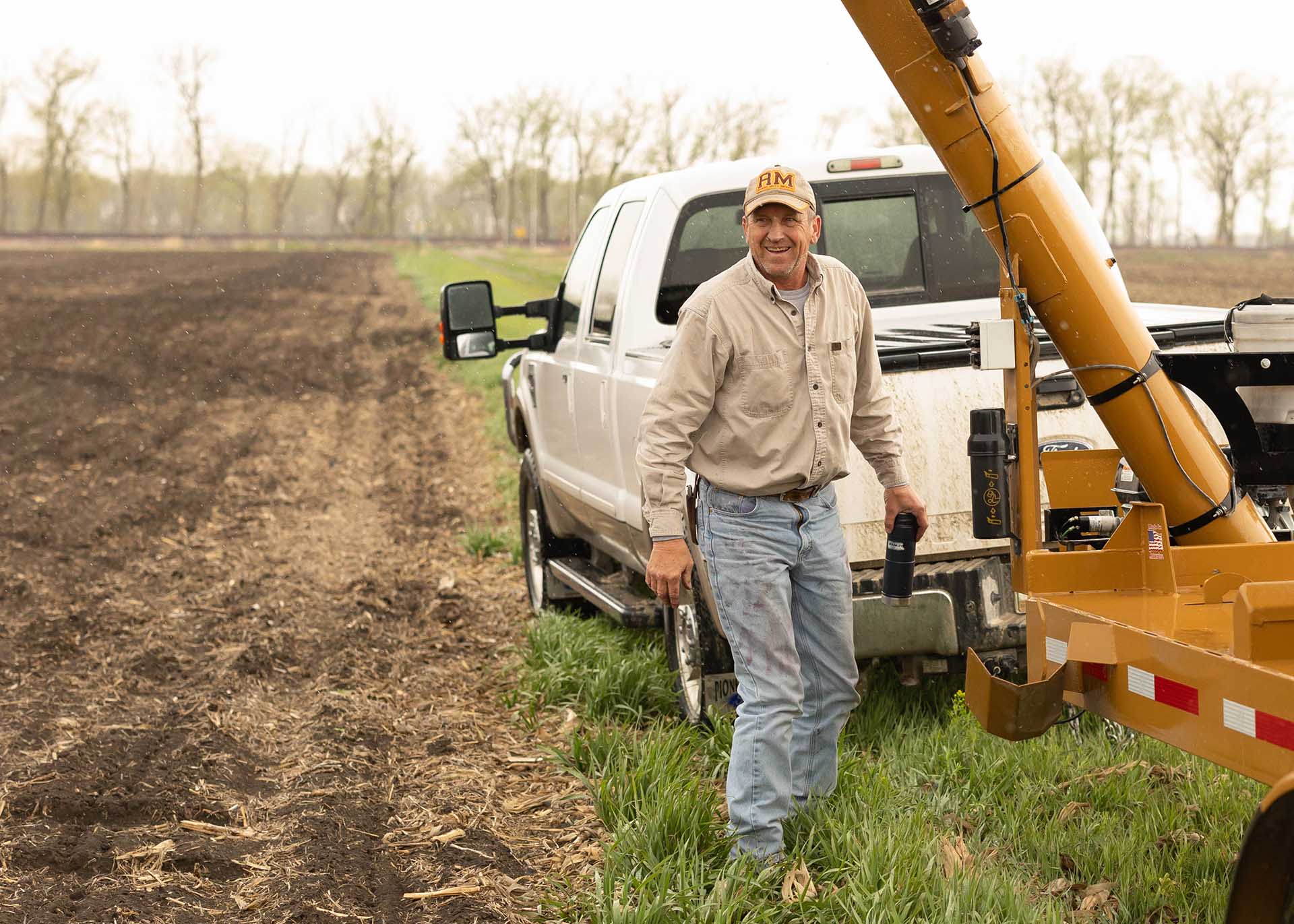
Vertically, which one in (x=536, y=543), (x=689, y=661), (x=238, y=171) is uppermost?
(x=238, y=171)

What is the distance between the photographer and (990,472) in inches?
159

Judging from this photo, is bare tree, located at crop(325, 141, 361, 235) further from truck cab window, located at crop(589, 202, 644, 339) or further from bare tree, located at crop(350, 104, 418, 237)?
truck cab window, located at crop(589, 202, 644, 339)

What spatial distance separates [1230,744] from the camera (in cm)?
283

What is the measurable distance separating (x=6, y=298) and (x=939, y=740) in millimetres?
32113

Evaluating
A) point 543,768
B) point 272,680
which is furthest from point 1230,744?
point 272,680

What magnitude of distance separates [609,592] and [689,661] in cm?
111

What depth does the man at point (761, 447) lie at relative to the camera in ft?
13.6

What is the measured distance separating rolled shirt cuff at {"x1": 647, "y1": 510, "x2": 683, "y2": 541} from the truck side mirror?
9.44 feet

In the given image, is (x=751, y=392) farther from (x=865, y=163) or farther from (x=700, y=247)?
(x=865, y=163)

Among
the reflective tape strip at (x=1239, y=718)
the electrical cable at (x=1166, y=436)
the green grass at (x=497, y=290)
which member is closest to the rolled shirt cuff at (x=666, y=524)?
the electrical cable at (x=1166, y=436)

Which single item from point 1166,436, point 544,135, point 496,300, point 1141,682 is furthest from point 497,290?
point 544,135

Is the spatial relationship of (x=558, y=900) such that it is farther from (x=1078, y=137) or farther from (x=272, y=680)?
(x=1078, y=137)

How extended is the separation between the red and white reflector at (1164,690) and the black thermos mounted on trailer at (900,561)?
1.21 meters

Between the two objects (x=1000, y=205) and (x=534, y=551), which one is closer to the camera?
(x=1000, y=205)
